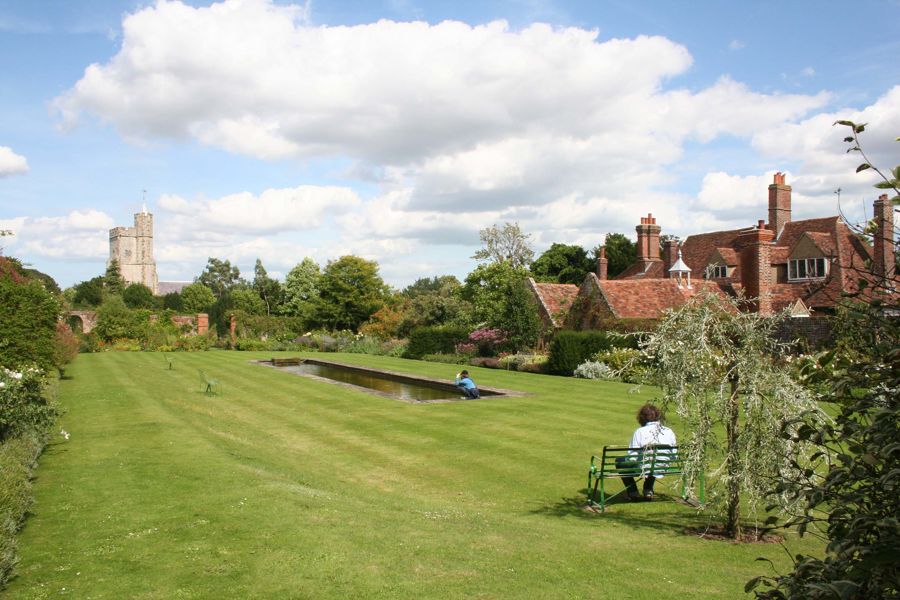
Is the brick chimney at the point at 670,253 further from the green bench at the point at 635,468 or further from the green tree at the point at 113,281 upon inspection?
the green tree at the point at 113,281

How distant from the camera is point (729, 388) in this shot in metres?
7.45

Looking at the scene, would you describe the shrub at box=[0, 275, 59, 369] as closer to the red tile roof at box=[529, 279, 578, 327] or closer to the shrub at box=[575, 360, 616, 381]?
the shrub at box=[575, 360, 616, 381]

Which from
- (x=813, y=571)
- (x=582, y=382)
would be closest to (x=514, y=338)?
(x=582, y=382)

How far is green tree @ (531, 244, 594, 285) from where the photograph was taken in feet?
196

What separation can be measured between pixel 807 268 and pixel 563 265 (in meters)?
29.4

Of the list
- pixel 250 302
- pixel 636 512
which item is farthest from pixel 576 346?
pixel 250 302

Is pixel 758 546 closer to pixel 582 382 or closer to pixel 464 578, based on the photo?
pixel 464 578

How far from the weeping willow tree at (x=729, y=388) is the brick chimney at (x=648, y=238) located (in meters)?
35.3

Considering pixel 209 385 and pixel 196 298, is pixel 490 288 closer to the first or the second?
pixel 209 385

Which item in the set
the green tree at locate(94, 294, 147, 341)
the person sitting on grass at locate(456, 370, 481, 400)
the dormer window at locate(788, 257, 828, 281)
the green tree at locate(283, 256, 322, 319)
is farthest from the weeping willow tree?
the green tree at locate(283, 256, 322, 319)

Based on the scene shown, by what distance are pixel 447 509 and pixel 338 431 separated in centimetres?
623

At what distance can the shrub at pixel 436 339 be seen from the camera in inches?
1400

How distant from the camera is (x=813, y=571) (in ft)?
7.70

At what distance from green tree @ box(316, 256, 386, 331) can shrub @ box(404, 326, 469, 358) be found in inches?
771
